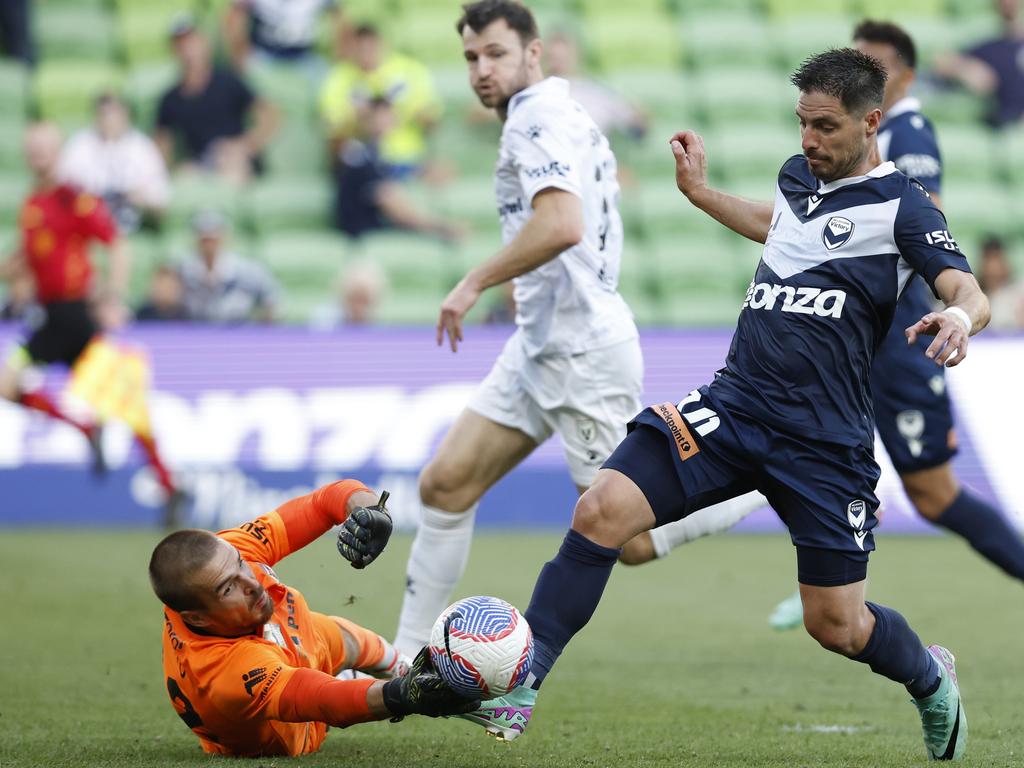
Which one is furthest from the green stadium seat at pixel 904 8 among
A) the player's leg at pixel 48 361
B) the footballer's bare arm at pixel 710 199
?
the footballer's bare arm at pixel 710 199

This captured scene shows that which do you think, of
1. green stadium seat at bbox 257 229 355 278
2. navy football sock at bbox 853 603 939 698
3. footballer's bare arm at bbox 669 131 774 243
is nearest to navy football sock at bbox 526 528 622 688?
navy football sock at bbox 853 603 939 698

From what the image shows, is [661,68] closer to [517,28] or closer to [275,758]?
[517,28]

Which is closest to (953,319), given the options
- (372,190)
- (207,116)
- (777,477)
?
(777,477)

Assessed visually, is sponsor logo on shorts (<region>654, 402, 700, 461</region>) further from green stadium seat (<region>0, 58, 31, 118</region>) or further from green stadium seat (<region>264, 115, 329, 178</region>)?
green stadium seat (<region>0, 58, 31, 118</region>)

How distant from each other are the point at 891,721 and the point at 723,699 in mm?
668

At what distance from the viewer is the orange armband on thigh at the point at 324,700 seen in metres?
Result: 4.20

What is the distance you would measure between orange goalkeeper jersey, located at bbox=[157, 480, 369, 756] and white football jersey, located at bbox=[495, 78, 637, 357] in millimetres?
1472

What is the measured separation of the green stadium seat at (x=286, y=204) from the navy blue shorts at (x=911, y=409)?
8893mm

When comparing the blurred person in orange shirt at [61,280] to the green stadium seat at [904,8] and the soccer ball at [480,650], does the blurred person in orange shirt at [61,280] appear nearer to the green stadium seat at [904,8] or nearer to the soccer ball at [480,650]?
the soccer ball at [480,650]

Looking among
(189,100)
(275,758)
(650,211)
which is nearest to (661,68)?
(650,211)

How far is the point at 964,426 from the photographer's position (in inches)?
453

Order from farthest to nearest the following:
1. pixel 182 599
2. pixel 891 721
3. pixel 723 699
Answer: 1. pixel 723 699
2. pixel 891 721
3. pixel 182 599

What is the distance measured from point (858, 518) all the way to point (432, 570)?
2041mm

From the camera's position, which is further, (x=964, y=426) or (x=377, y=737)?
(x=964, y=426)
